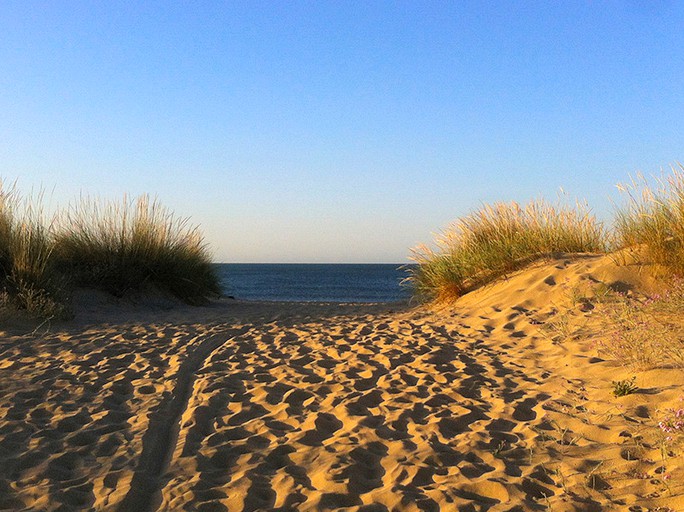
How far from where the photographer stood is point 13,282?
8.78 m

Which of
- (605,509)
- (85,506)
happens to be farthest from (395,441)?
(85,506)

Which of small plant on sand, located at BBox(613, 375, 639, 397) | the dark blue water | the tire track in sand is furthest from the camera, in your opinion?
Result: the dark blue water

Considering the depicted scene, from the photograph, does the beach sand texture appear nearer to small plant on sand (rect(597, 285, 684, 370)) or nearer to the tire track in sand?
the tire track in sand

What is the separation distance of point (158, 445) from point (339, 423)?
4.14 feet

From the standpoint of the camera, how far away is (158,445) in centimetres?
380

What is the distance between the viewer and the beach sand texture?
121 inches

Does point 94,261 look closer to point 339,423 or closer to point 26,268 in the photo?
point 26,268

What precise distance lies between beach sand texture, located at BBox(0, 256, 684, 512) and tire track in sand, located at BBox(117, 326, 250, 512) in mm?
15

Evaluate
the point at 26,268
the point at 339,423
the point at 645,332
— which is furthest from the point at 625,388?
the point at 26,268

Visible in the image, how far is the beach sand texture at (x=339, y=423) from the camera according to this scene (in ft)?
10.1

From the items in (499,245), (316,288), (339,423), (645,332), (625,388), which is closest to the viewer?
(339,423)

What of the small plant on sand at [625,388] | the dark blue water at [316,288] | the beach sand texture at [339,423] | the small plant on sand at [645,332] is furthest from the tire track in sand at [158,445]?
the dark blue water at [316,288]

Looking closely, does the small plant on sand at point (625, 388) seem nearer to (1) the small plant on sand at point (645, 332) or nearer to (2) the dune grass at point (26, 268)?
(1) the small plant on sand at point (645, 332)

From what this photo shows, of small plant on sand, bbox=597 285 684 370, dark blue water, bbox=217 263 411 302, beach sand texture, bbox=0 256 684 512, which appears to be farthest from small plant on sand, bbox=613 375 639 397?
dark blue water, bbox=217 263 411 302
